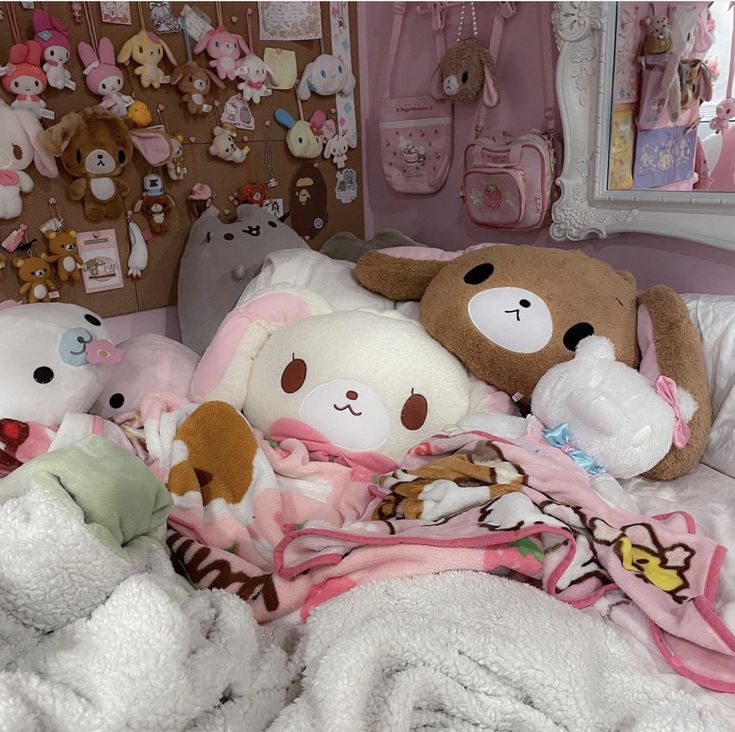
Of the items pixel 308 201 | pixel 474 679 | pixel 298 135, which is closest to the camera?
pixel 474 679

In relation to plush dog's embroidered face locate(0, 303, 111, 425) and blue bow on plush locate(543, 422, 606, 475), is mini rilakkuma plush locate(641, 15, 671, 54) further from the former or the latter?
plush dog's embroidered face locate(0, 303, 111, 425)

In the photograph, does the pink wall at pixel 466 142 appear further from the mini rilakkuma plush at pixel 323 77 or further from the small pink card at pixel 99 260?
the small pink card at pixel 99 260

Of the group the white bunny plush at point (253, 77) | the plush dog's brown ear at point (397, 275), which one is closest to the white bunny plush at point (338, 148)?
the white bunny plush at point (253, 77)

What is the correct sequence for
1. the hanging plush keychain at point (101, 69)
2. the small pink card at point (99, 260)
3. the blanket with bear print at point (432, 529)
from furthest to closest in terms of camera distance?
1. the small pink card at point (99, 260)
2. the hanging plush keychain at point (101, 69)
3. the blanket with bear print at point (432, 529)

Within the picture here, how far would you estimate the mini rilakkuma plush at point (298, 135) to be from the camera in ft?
6.17

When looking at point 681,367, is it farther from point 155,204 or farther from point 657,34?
point 155,204

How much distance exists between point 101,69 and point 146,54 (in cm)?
11

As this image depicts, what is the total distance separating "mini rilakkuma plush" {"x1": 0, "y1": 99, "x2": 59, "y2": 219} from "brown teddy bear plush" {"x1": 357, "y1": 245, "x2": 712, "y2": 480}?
91 cm

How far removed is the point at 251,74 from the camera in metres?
1.77

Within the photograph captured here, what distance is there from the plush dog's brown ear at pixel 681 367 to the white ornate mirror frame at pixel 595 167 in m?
0.26

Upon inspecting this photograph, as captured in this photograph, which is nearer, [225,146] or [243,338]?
[243,338]

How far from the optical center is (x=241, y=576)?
0.90 metres

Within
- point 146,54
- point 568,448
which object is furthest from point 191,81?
point 568,448

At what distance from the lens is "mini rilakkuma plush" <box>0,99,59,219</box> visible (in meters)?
1.42
